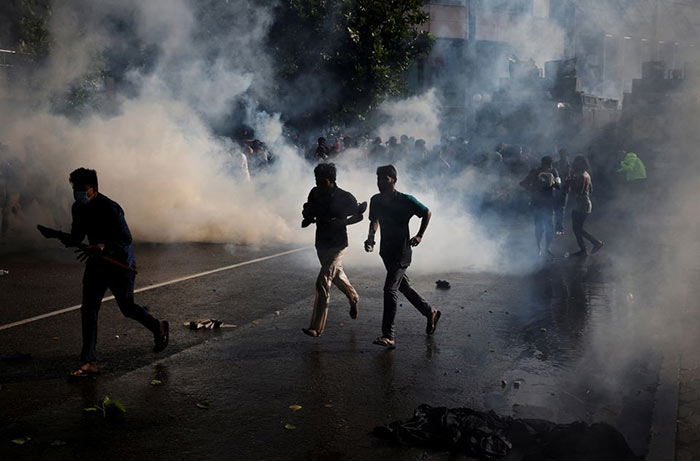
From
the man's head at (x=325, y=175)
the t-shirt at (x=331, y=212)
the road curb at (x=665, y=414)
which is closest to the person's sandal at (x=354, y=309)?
the t-shirt at (x=331, y=212)

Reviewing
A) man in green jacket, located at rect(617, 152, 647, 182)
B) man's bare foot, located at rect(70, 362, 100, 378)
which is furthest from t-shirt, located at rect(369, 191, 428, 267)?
man in green jacket, located at rect(617, 152, 647, 182)

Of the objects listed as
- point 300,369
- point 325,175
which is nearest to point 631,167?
point 325,175

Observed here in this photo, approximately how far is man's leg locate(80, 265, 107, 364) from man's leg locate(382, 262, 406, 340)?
97.7 inches

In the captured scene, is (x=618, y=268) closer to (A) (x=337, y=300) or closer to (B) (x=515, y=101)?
(A) (x=337, y=300)

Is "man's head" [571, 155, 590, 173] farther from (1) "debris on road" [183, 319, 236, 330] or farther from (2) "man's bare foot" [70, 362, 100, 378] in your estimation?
(2) "man's bare foot" [70, 362, 100, 378]

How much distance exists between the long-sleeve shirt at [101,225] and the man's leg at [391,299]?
2.40 meters

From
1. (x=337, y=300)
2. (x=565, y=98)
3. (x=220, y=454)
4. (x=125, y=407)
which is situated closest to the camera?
(x=220, y=454)

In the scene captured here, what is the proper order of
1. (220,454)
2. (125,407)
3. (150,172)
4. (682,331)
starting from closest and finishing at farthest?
(220,454)
(125,407)
(682,331)
(150,172)

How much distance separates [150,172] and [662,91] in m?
20.7

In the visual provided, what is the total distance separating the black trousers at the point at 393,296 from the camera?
6895 millimetres

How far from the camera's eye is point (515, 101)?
2759cm

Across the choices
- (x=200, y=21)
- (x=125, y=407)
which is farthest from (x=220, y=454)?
(x=200, y=21)

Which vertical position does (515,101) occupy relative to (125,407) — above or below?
above

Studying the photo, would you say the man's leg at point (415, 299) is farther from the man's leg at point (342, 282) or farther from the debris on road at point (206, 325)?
the debris on road at point (206, 325)
